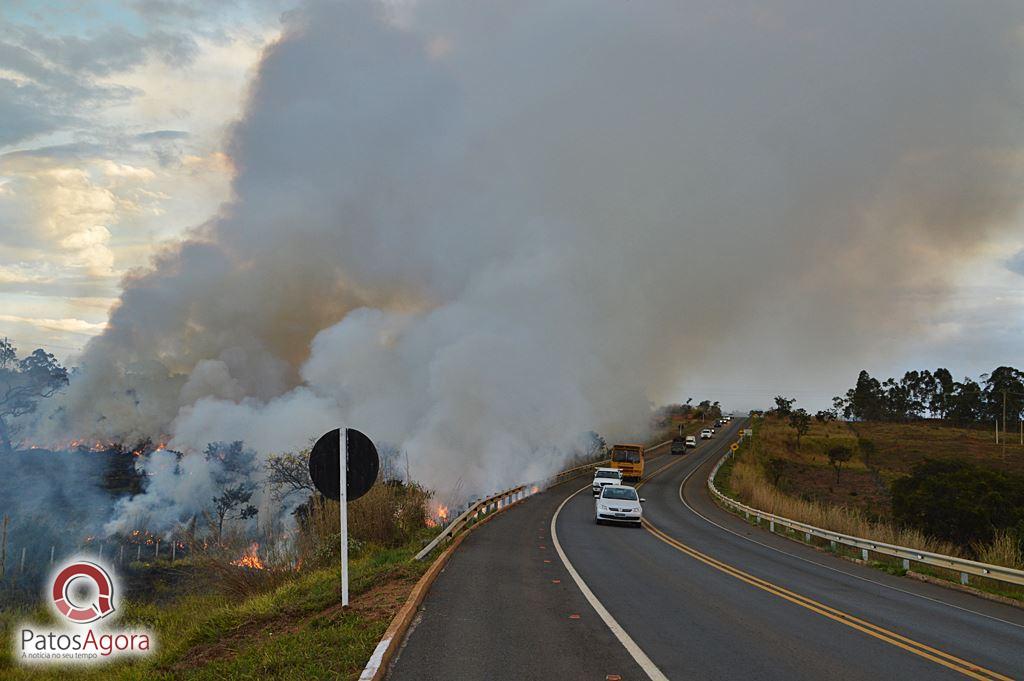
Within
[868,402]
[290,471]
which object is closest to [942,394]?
[868,402]

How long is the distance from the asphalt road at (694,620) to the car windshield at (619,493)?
21.9 ft

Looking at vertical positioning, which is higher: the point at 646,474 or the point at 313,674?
the point at 313,674

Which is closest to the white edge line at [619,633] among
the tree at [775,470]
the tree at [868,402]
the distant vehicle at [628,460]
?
the distant vehicle at [628,460]

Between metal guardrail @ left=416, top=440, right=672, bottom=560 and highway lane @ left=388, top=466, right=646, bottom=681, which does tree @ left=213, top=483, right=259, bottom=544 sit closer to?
metal guardrail @ left=416, top=440, right=672, bottom=560

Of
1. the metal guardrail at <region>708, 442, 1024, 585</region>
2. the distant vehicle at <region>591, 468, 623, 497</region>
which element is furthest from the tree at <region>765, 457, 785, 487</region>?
the metal guardrail at <region>708, 442, 1024, 585</region>

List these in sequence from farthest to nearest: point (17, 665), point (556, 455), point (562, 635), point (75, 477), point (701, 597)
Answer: point (556, 455) < point (75, 477) < point (17, 665) < point (701, 597) < point (562, 635)

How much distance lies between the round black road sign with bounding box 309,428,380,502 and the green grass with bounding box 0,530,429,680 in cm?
170

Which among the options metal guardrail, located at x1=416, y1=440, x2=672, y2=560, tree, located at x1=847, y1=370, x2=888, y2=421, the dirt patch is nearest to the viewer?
metal guardrail, located at x1=416, y1=440, x2=672, y2=560

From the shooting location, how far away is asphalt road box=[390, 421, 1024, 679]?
7219mm

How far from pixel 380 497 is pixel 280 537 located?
2.54 m

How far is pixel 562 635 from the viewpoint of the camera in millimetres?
8398

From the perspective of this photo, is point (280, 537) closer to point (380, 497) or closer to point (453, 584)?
point (380, 497)

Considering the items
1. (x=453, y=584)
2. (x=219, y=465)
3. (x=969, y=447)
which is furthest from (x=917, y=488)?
(x=219, y=465)

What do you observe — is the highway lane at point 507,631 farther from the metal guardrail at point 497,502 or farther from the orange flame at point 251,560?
the orange flame at point 251,560
